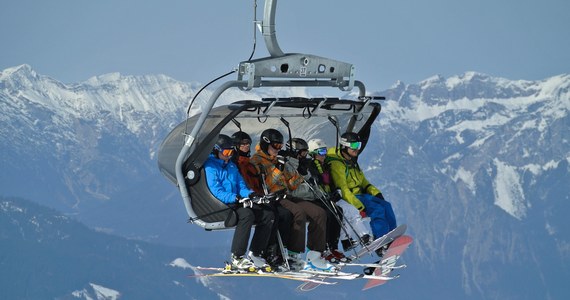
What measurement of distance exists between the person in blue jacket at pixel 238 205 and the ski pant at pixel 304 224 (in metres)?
0.62

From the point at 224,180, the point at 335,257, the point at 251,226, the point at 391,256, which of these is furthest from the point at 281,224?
the point at 391,256

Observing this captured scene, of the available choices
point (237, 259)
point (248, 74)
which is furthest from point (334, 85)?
point (237, 259)

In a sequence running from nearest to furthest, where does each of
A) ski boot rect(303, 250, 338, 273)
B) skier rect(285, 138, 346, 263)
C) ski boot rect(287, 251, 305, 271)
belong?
ski boot rect(287, 251, 305, 271) → ski boot rect(303, 250, 338, 273) → skier rect(285, 138, 346, 263)

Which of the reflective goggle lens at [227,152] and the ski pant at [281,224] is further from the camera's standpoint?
the ski pant at [281,224]

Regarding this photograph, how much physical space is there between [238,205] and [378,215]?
3181 millimetres

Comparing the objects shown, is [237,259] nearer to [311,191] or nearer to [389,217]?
[311,191]

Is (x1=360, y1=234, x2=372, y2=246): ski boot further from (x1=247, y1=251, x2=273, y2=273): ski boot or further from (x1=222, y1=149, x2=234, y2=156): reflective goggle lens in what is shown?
(x1=222, y1=149, x2=234, y2=156): reflective goggle lens

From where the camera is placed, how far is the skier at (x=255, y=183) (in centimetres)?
2092

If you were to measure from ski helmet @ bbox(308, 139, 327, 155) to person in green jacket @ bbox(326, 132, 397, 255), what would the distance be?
196mm

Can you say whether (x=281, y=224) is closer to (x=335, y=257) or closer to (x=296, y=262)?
(x=296, y=262)

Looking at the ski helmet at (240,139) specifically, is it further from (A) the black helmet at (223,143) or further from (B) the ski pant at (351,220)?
(B) the ski pant at (351,220)

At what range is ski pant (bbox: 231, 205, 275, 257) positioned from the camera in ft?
66.6

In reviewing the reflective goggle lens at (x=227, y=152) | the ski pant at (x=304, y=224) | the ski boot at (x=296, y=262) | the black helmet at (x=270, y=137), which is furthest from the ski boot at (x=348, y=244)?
the reflective goggle lens at (x=227, y=152)

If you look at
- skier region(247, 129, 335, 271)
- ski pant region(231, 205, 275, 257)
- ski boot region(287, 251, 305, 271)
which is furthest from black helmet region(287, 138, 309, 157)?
ski boot region(287, 251, 305, 271)
